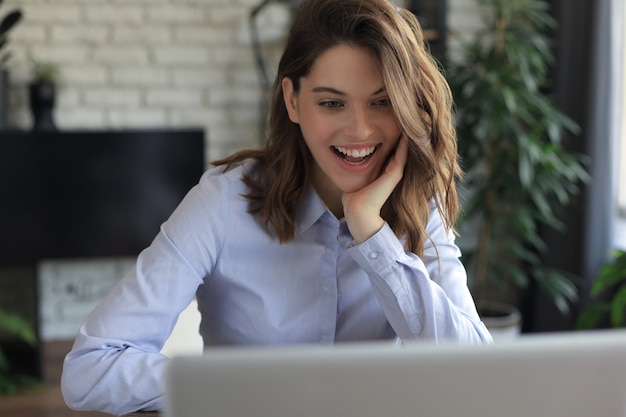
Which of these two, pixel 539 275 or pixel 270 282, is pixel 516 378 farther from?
pixel 539 275

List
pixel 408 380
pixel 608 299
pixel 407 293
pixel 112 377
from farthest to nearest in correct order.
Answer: pixel 608 299
pixel 407 293
pixel 112 377
pixel 408 380

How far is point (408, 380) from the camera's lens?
688 mm

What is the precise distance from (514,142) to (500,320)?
72cm

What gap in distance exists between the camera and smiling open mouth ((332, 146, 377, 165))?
1.43 meters

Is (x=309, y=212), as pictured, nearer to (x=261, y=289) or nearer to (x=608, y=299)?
(x=261, y=289)

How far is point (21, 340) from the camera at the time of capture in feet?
11.4

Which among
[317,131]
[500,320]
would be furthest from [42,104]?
[317,131]

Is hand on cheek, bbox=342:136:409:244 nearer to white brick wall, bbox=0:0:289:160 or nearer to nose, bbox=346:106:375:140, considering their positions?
nose, bbox=346:106:375:140

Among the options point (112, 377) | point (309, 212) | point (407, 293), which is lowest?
point (112, 377)

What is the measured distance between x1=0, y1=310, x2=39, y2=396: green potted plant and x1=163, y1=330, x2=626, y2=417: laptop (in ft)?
8.84

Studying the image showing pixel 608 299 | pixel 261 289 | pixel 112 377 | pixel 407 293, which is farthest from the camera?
pixel 608 299

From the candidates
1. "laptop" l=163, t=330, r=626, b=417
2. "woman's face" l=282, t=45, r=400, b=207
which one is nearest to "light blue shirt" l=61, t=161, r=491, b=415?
"woman's face" l=282, t=45, r=400, b=207

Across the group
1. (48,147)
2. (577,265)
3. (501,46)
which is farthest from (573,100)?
(48,147)

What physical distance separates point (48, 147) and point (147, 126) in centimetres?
49
